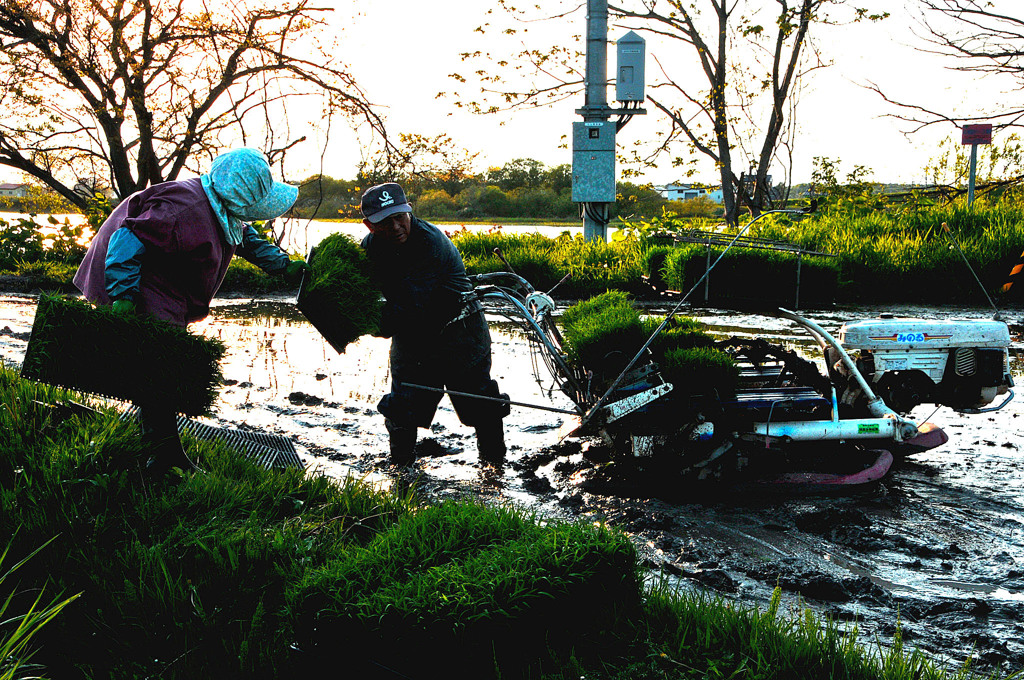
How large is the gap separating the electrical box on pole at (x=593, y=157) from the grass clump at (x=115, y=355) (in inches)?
311

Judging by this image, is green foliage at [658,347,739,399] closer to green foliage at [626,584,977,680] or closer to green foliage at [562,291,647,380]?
green foliage at [562,291,647,380]

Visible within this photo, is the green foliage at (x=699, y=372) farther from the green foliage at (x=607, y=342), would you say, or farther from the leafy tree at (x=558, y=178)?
the leafy tree at (x=558, y=178)

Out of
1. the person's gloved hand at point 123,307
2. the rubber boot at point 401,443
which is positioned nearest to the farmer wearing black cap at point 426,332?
the rubber boot at point 401,443

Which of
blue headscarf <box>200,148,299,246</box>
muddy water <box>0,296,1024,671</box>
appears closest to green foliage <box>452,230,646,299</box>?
muddy water <box>0,296,1024,671</box>

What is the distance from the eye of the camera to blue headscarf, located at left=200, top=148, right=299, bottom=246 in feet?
13.0

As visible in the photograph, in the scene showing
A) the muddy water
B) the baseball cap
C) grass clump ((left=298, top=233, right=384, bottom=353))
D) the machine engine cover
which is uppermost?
the baseball cap

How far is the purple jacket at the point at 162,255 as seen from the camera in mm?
3777

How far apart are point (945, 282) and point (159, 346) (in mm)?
10883

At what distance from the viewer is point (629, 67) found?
10.6m

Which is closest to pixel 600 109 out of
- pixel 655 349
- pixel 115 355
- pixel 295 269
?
pixel 655 349

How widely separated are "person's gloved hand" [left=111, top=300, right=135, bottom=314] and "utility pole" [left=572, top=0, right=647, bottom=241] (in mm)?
7931

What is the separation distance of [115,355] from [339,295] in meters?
1.15

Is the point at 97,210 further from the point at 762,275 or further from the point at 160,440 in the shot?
the point at 160,440

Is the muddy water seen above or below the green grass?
below
